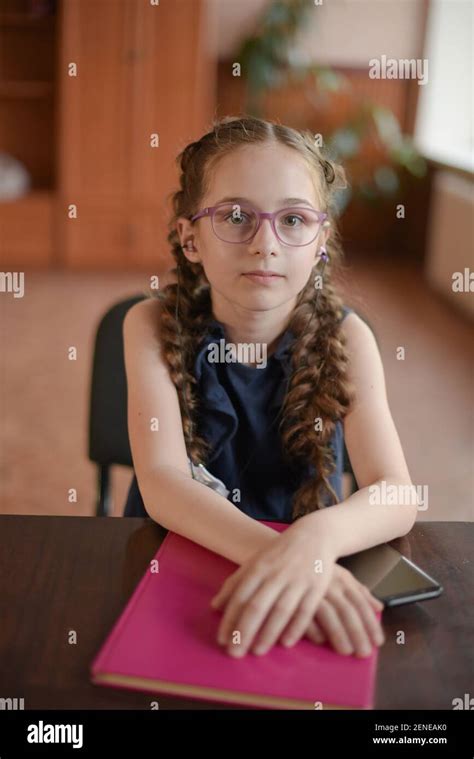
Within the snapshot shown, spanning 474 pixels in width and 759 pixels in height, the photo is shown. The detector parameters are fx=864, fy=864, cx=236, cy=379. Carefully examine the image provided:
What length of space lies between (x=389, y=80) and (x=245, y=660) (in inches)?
221

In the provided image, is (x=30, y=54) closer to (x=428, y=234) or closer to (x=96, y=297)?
(x=96, y=297)

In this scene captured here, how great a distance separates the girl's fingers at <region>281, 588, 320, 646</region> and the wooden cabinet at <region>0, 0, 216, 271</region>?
4.52 meters

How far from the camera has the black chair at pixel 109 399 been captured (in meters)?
1.62

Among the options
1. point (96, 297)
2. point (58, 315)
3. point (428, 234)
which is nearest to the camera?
point (58, 315)

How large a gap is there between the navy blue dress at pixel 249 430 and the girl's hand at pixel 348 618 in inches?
19.1

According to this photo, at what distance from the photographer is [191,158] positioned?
1361mm

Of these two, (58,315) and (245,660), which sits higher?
(58,315)

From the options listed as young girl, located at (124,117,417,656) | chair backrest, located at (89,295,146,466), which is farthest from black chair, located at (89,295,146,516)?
young girl, located at (124,117,417,656)

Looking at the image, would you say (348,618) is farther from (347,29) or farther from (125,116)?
(347,29)

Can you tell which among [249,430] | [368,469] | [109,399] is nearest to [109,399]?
[109,399]

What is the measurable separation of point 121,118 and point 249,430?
163 inches

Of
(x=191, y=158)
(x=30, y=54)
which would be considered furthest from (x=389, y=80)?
(x=191, y=158)
